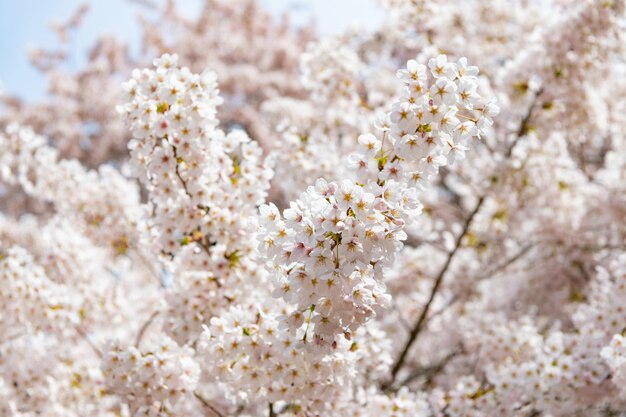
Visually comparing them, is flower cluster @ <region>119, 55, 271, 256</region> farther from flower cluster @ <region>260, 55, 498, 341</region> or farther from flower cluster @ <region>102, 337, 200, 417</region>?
flower cluster @ <region>260, 55, 498, 341</region>

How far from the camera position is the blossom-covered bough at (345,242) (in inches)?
113

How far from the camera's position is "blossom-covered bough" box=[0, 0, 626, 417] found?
9.39 feet

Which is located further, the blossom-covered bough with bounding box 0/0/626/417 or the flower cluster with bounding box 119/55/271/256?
the flower cluster with bounding box 119/55/271/256

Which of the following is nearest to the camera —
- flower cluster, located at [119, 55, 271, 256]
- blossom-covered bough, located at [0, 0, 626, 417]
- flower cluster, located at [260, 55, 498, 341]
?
flower cluster, located at [260, 55, 498, 341]

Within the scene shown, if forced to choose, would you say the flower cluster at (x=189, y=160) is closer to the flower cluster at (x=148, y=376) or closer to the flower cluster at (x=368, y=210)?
the flower cluster at (x=148, y=376)

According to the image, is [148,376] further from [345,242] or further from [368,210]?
[368,210]

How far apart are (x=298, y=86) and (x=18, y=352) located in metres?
12.8

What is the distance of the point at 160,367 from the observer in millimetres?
3684

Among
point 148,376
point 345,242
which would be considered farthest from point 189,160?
point 345,242

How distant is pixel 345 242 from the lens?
8.39ft

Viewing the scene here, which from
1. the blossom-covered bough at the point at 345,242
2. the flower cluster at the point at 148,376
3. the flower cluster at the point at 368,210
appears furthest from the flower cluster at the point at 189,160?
the flower cluster at the point at 368,210

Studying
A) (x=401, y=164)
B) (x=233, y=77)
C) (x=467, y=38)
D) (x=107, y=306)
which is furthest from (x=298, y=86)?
(x=401, y=164)

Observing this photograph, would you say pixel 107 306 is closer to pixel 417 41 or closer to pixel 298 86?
pixel 417 41

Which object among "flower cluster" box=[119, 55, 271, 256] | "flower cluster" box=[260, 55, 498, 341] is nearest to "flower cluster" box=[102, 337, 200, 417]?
"flower cluster" box=[119, 55, 271, 256]
